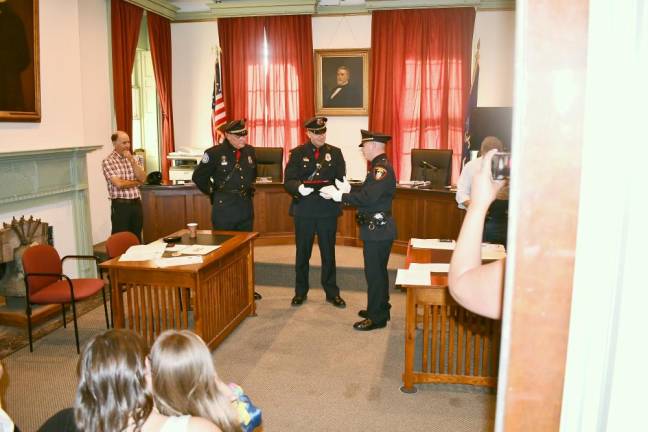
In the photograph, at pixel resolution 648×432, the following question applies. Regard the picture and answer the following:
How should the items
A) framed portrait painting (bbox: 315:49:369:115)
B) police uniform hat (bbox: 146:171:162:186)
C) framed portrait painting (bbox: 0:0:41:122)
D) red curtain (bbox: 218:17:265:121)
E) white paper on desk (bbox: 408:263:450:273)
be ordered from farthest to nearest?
red curtain (bbox: 218:17:265:121) → framed portrait painting (bbox: 315:49:369:115) → police uniform hat (bbox: 146:171:162:186) → framed portrait painting (bbox: 0:0:41:122) → white paper on desk (bbox: 408:263:450:273)

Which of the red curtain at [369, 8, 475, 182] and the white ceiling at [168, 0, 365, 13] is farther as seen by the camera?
the white ceiling at [168, 0, 365, 13]

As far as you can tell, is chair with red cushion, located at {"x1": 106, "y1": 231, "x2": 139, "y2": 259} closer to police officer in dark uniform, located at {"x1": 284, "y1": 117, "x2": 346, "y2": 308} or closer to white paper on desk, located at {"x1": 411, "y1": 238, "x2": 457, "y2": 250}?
police officer in dark uniform, located at {"x1": 284, "y1": 117, "x2": 346, "y2": 308}

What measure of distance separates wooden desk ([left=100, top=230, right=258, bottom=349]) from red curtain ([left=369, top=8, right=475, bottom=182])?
419 centimetres

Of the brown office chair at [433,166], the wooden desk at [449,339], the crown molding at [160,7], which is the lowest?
the wooden desk at [449,339]

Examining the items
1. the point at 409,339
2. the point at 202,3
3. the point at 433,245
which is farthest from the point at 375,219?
the point at 202,3

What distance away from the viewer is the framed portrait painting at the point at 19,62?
15.7 feet

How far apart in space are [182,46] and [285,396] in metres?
6.89

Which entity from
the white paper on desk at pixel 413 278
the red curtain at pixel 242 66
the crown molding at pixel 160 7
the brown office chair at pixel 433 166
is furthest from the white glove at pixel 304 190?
the crown molding at pixel 160 7

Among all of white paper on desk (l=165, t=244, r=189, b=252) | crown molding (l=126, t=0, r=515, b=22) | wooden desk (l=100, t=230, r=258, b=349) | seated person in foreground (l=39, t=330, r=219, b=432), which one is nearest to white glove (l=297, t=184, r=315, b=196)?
wooden desk (l=100, t=230, r=258, b=349)

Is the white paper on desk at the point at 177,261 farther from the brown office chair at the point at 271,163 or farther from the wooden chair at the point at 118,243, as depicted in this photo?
the brown office chair at the point at 271,163

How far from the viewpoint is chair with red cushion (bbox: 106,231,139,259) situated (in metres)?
4.48

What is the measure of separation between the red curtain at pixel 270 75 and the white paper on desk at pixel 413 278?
211 inches

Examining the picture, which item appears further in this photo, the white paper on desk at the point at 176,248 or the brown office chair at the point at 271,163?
the brown office chair at the point at 271,163

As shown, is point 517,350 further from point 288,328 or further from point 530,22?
point 288,328
